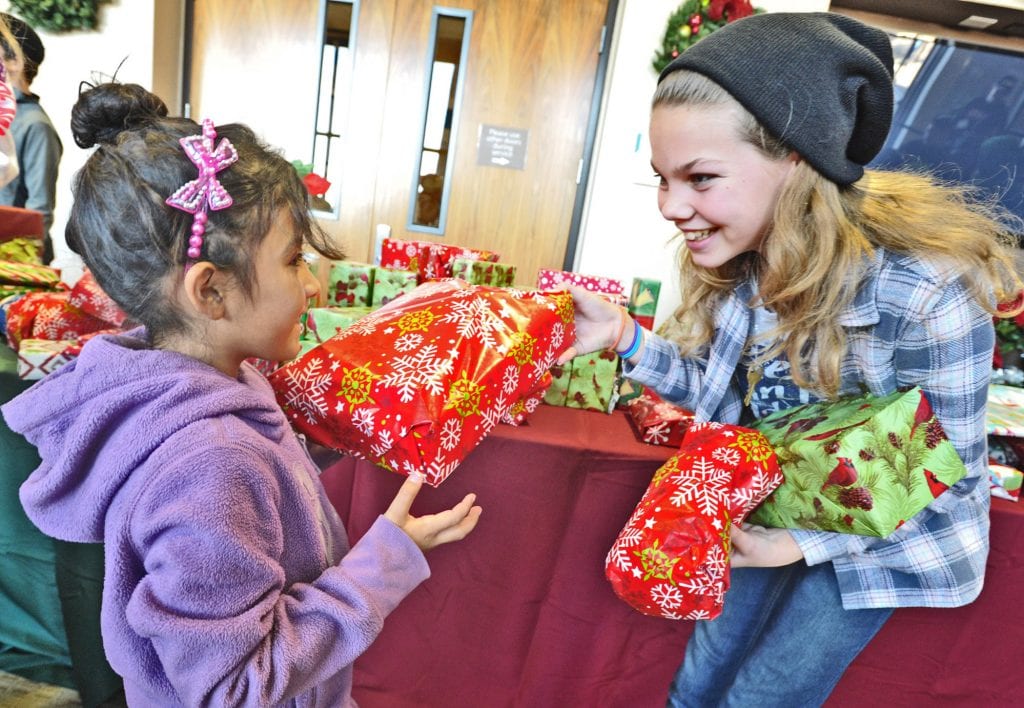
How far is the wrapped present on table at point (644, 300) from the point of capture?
158 cm

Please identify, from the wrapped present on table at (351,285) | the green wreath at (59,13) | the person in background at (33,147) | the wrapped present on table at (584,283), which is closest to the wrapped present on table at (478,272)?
the wrapped present on table at (584,283)

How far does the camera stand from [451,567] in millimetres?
1344

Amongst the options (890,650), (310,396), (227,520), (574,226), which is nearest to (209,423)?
(227,520)

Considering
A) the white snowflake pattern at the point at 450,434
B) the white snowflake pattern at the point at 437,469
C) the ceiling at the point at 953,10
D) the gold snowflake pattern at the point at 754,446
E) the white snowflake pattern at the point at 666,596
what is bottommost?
the white snowflake pattern at the point at 666,596

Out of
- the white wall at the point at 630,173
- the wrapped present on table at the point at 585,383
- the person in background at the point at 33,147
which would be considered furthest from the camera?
the white wall at the point at 630,173

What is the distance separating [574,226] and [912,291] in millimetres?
2754

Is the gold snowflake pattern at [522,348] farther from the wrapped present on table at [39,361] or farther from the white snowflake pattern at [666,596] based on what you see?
the wrapped present on table at [39,361]

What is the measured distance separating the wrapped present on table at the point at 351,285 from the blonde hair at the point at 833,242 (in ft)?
2.81

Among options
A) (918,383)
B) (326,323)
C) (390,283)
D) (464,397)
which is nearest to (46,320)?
(326,323)

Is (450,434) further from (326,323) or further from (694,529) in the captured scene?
(326,323)

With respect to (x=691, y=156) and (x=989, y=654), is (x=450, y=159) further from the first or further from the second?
(x=989, y=654)

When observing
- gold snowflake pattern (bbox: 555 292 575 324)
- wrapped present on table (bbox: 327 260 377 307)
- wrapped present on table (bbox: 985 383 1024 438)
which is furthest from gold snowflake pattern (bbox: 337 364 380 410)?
wrapped present on table (bbox: 985 383 1024 438)

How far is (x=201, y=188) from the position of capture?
0.65 metres

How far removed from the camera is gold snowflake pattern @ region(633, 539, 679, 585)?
0.86 m
